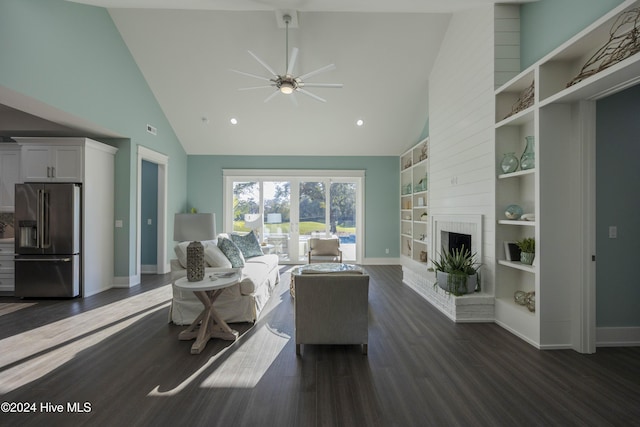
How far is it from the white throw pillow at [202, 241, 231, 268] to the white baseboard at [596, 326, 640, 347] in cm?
413

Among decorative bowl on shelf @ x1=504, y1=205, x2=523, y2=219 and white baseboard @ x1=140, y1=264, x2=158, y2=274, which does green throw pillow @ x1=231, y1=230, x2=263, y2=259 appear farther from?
decorative bowl on shelf @ x1=504, y1=205, x2=523, y2=219

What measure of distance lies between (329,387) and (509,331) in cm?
225

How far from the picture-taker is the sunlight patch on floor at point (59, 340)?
2423mm

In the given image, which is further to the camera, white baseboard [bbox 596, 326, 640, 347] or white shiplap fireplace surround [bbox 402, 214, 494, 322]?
white shiplap fireplace surround [bbox 402, 214, 494, 322]

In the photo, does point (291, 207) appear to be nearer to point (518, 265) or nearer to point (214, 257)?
point (214, 257)

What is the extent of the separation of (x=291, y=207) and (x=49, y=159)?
4.56 metres

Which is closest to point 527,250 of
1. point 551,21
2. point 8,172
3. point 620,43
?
point 620,43

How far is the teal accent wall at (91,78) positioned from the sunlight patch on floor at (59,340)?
58.9 inches

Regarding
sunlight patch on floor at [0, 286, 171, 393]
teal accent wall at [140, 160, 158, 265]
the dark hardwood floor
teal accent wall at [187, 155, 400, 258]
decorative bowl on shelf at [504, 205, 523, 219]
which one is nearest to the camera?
the dark hardwood floor

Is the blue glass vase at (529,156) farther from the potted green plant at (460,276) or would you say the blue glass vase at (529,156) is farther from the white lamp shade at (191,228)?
the white lamp shade at (191,228)

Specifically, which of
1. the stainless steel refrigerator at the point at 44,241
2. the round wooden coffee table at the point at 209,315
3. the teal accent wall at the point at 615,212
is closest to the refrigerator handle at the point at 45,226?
the stainless steel refrigerator at the point at 44,241

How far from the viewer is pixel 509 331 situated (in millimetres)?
3254

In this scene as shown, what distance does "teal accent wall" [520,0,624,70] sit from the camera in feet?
8.52

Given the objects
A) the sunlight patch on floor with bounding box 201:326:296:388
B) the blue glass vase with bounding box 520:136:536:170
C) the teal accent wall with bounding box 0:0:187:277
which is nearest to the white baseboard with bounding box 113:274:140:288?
the teal accent wall with bounding box 0:0:187:277
